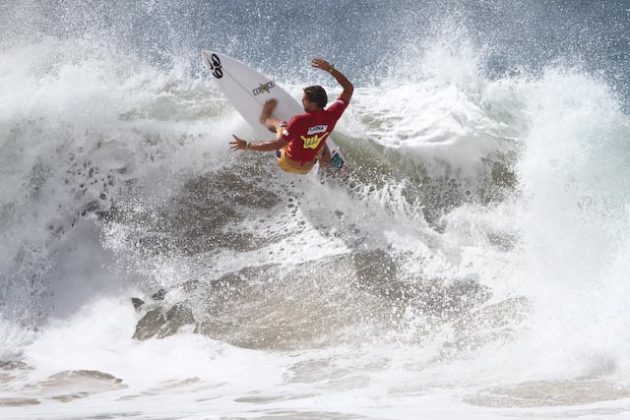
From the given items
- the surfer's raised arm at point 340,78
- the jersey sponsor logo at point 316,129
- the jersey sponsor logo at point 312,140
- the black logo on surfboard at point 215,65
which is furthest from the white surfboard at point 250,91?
the surfer's raised arm at point 340,78

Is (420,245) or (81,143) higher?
(81,143)

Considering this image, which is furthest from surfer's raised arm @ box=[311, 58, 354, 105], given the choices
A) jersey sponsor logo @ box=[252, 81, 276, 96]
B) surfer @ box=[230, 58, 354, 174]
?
jersey sponsor logo @ box=[252, 81, 276, 96]

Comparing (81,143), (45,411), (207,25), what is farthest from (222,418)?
(207,25)

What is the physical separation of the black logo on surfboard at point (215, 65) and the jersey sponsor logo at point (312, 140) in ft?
5.38

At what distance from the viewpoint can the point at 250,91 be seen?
23.1 ft

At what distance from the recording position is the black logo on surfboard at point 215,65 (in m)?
7.07

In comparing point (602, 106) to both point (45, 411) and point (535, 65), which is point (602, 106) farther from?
point (45, 411)

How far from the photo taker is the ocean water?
210 inches

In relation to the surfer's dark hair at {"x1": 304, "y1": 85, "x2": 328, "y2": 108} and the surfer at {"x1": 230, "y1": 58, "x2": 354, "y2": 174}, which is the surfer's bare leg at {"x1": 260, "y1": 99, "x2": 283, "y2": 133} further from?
the surfer's dark hair at {"x1": 304, "y1": 85, "x2": 328, "y2": 108}

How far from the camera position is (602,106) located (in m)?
8.38

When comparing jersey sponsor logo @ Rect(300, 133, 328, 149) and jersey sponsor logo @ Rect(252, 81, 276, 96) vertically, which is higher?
jersey sponsor logo @ Rect(252, 81, 276, 96)

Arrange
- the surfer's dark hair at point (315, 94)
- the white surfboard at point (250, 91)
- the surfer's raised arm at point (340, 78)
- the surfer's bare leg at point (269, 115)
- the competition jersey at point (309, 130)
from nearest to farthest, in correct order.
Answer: the surfer's raised arm at point (340, 78), the surfer's dark hair at point (315, 94), the competition jersey at point (309, 130), the surfer's bare leg at point (269, 115), the white surfboard at point (250, 91)

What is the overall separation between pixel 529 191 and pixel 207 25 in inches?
213

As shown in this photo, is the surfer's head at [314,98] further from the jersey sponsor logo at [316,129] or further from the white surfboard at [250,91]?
the white surfboard at [250,91]
